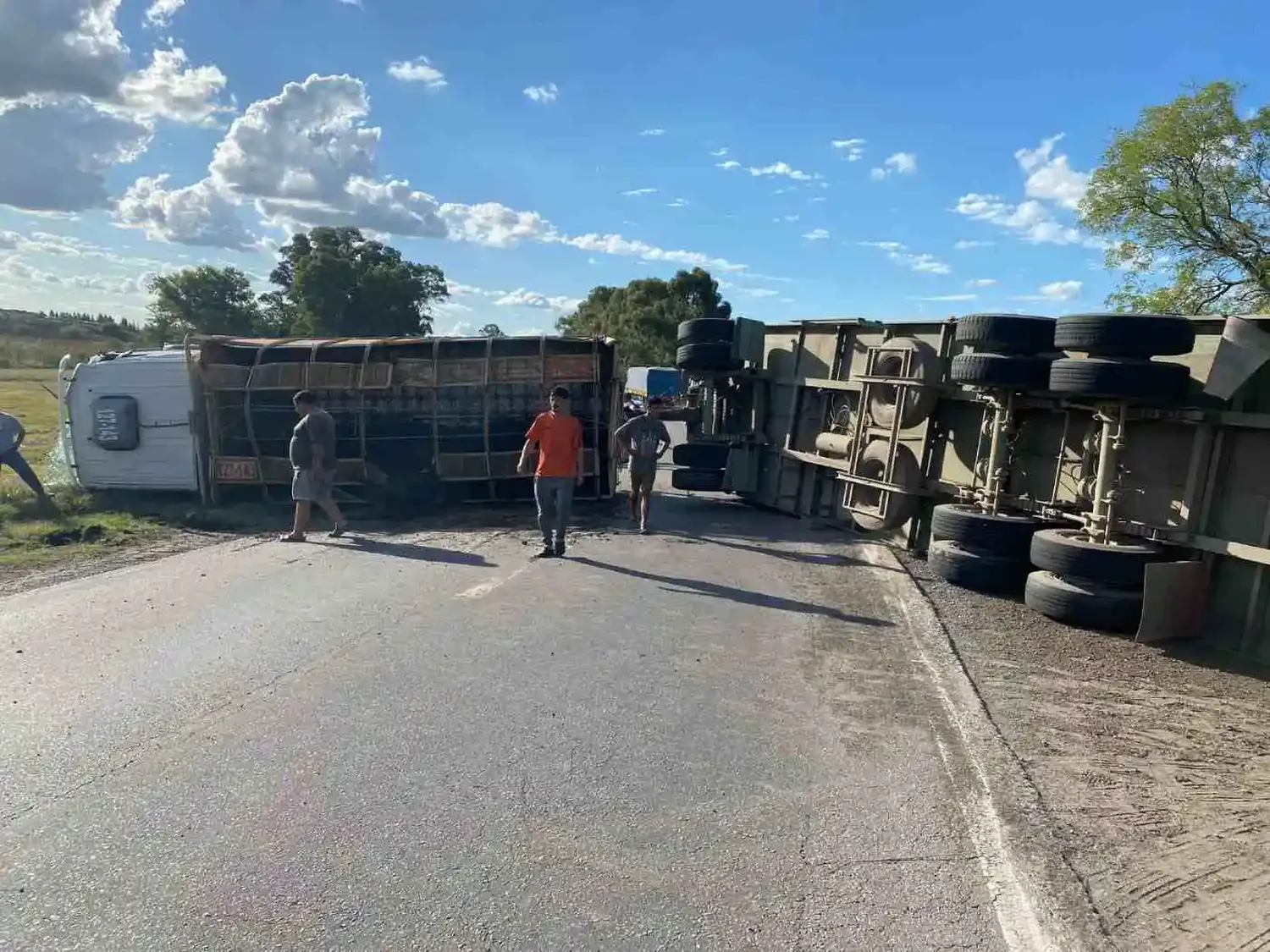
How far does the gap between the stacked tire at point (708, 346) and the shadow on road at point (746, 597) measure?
217 inches

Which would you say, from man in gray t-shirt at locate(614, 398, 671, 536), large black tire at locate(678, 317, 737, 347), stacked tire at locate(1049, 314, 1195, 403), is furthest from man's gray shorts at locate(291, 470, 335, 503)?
stacked tire at locate(1049, 314, 1195, 403)

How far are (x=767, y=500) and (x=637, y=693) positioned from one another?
8859 millimetres

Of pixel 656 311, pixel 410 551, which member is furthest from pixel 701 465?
pixel 656 311

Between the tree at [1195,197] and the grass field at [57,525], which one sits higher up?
the tree at [1195,197]

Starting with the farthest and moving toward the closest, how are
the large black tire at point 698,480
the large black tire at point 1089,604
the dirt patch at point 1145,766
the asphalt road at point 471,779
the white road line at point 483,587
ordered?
1. the large black tire at point 698,480
2. the white road line at point 483,587
3. the large black tire at point 1089,604
4. the dirt patch at point 1145,766
5. the asphalt road at point 471,779

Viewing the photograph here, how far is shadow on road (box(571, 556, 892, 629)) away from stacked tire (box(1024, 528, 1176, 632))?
134 centimetres

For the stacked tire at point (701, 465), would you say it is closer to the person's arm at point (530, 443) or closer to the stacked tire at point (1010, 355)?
the person's arm at point (530, 443)

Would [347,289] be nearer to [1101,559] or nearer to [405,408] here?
[405,408]

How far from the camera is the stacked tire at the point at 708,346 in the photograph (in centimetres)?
1399

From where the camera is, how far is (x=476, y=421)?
45.9ft

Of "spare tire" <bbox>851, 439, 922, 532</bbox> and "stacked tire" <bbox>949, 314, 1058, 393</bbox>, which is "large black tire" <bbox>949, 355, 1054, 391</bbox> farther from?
"spare tire" <bbox>851, 439, 922, 532</bbox>

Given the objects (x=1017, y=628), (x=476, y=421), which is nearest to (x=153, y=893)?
(x=1017, y=628)

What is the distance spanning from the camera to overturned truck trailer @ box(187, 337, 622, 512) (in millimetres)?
13719

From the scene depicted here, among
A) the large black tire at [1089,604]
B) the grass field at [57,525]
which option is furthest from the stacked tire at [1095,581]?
the grass field at [57,525]
